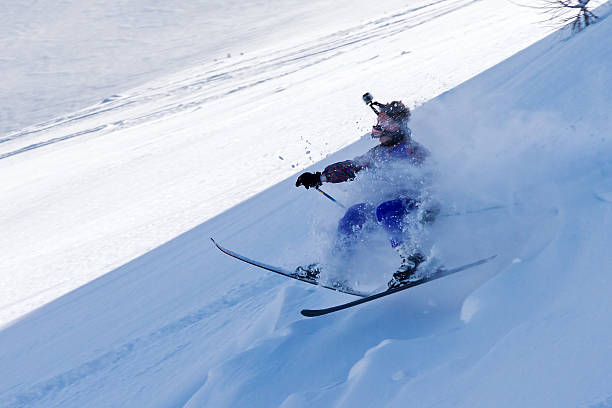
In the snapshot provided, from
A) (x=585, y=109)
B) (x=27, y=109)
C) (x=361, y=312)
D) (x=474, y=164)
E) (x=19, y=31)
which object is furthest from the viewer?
(x=19, y=31)

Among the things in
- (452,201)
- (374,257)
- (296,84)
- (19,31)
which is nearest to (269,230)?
(374,257)

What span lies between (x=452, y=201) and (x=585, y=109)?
220cm

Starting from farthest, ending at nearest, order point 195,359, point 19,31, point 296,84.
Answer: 1. point 19,31
2. point 296,84
3. point 195,359

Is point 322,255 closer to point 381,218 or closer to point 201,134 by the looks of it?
point 381,218

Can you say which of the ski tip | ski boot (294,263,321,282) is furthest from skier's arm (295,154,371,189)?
the ski tip

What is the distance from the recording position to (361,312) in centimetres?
380

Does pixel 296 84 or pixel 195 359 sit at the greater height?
pixel 296 84

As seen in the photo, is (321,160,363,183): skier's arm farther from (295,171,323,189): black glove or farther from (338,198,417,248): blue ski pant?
(338,198,417,248): blue ski pant

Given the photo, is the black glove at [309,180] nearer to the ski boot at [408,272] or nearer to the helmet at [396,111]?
the helmet at [396,111]

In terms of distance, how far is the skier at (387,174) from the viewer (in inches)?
154

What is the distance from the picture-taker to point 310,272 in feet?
14.2

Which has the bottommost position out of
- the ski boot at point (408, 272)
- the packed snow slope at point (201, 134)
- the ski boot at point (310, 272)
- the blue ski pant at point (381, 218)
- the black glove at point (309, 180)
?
the ski boot at point (408, 272)

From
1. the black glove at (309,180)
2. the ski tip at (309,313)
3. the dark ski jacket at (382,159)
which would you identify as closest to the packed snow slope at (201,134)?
the black glove at (309,180)

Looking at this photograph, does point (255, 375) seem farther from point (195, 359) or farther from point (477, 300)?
point (477, 300)
